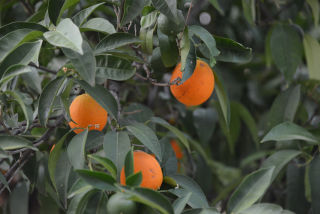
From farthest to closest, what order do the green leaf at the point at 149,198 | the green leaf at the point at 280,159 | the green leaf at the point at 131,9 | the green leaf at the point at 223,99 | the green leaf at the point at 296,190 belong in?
the green leaf at the point at 296,190 < the green leaf at the point at 280,159 < the green leaf at the point at 223,99 < the green leaf at the point at 131,9 < the green leaf at the point at 149,198

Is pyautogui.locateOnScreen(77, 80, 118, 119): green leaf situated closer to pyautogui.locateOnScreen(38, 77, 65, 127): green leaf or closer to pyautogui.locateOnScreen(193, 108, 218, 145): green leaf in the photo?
pyautogui.locateOnScreen(38, 77, 65, 127): green leaf

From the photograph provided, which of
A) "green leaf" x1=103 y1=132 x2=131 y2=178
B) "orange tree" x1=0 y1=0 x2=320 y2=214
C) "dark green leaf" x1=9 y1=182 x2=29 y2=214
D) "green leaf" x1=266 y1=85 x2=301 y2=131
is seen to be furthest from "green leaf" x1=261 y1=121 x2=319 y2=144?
"dark green leaf" x1=9 y1=182 x2=29 y2=214

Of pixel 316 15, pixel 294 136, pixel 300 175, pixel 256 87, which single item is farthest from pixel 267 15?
pixel 294 136

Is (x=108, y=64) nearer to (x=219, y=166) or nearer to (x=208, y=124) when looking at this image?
(x=208, y=124)

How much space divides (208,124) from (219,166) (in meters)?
0.50

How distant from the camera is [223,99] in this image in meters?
0.92

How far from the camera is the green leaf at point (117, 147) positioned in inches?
28.7

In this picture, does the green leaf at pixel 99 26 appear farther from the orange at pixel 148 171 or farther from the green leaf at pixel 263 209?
the green leaf at pixel 263 209

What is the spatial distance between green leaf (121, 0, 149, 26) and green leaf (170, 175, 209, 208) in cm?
33

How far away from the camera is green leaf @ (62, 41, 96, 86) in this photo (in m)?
0.69

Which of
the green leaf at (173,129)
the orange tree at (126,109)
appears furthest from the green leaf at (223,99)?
the green leaf at (173,129)

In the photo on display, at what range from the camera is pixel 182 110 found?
5.06ft

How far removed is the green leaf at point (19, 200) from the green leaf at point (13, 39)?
0.54 metres

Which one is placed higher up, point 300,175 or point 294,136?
point 294,136
